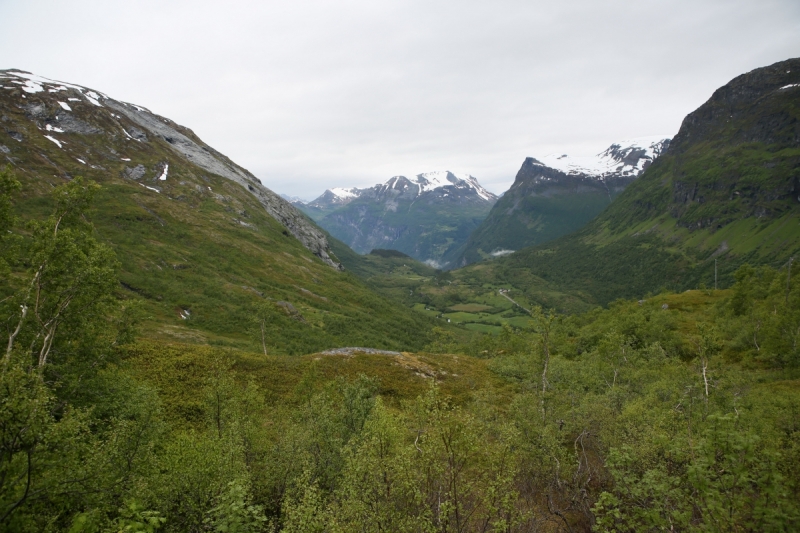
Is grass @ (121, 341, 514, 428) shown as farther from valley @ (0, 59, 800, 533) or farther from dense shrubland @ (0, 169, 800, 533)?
dense shrubland @ (0, 169, 800, 533)

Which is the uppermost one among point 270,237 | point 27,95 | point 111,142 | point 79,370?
point 27,95

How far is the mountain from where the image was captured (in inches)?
3573

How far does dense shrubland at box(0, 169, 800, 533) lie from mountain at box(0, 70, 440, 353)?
1825 inches

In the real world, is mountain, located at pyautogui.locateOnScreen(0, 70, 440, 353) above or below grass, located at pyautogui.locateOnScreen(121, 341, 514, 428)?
above

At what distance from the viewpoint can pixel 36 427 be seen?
10.8 m

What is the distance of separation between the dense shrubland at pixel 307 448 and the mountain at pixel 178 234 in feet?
152

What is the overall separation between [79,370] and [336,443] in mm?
15495

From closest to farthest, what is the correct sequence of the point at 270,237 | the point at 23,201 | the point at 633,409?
the point at 633,409
the point at 23,201
the point at 270,237

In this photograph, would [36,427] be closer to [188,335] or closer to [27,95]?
[188,335]

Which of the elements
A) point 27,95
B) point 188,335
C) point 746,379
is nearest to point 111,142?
point 27,95

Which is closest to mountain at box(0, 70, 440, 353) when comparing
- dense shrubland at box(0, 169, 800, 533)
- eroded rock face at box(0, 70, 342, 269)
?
eroded rock face at box(0, 70, 342, 269)

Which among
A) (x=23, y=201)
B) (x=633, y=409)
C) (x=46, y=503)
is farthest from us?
(x=23, y=201)

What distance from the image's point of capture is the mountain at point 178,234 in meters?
90.8

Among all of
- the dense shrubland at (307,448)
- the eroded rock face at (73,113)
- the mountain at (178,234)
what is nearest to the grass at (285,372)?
the dense shrubland at (307,448)
